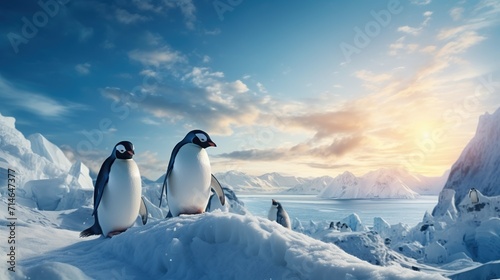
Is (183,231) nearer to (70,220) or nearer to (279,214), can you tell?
(279,214)

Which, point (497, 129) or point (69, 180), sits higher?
point (497, 129)

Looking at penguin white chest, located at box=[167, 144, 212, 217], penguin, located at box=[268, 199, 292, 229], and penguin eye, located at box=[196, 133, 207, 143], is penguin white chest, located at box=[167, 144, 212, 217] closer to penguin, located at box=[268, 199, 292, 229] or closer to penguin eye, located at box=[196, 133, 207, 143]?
penguin eye, located at box=[196, 133, 207, 143]

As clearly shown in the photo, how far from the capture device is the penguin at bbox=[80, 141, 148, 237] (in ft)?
19.0

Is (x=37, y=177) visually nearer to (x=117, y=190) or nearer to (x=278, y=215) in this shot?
(x=278, y=215)

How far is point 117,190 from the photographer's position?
19.0 feet

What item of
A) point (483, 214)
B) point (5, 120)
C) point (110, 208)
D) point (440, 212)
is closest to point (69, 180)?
point (5, 120)

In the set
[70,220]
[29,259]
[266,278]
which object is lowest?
[70,220]

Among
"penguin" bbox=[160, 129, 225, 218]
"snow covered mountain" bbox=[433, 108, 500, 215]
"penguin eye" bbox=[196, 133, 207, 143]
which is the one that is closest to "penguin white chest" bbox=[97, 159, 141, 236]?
"penguin" bbox=[160, 129, 225, 218]

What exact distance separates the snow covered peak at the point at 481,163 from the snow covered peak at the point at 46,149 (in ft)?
180

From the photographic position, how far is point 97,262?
376 centimetres

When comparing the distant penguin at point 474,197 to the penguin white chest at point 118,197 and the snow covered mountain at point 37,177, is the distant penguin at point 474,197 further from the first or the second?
the snow covered mountain at point 37,177

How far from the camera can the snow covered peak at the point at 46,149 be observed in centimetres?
3128

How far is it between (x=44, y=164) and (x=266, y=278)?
28.6 m

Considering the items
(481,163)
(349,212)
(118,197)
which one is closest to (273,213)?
(118,197)
